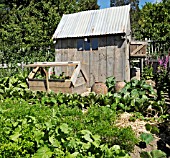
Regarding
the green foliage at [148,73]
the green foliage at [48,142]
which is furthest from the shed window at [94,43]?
the green foliage at [48,142]

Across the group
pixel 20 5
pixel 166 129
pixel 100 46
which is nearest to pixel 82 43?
pixel 100 46

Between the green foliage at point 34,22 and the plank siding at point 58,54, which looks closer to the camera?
the plank siding at point 58,54

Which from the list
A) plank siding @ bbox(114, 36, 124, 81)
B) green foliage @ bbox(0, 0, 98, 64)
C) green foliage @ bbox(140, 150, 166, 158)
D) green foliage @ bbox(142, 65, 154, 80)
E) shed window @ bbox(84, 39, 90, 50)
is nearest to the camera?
green foliage @ bbox(140, 150, 166, 158)

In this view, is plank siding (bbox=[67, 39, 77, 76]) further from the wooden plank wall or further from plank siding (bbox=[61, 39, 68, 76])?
plank siding (bbox=[61, 39, 68, 76])

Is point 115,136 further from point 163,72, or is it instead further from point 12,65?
point 12,65

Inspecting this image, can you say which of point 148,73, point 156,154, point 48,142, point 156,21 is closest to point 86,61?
point 148,73

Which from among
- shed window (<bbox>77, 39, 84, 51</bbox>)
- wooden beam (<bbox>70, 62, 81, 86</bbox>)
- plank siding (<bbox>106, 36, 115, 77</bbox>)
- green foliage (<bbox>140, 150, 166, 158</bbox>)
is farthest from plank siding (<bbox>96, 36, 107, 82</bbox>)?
green foliage (<bbox>140, 150, 166, 158</bbox>)

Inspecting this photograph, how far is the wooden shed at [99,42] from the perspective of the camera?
789 centimetres

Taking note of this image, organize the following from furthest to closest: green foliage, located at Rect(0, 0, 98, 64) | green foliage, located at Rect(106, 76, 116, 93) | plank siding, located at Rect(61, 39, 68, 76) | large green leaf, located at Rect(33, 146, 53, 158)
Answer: green foliage, located at Rect(0, 0, 98, 64) → plank siding, located at Rect(61, 39, 68, 76) → green foliage, located at Rect(106, 76, 116, 93) → large green leaf, located at Rect(33, 146, 53, 158)

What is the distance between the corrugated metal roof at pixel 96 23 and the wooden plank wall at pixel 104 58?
25cm

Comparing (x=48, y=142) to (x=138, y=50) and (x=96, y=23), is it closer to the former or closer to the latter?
(x=138, y=50)

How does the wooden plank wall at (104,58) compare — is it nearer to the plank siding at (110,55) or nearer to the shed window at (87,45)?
the plank siding at (110,55)

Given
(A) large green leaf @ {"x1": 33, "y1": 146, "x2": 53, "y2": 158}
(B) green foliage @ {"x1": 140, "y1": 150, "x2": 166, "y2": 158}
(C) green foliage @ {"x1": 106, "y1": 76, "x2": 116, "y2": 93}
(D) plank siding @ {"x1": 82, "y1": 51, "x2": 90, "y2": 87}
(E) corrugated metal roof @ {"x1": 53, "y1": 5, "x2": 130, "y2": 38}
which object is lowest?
(B) green foliage @ {"x1": 140, "y1": 150, "x2": 166, "y2": 158}

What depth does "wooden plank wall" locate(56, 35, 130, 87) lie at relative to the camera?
789cm
